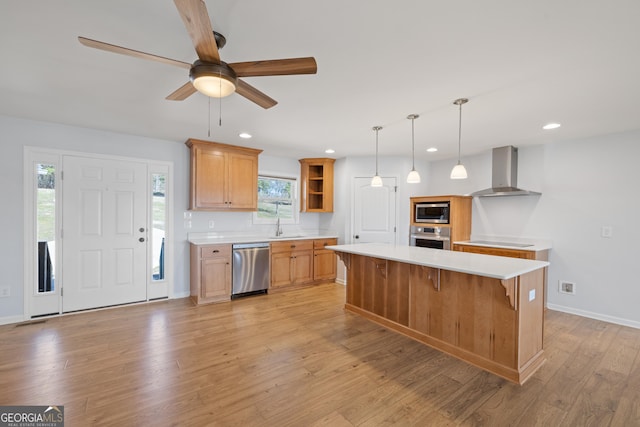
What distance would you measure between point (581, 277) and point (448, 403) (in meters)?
3.15

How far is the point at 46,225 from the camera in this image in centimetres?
338

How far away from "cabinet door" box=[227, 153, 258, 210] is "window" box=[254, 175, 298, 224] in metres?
0.49

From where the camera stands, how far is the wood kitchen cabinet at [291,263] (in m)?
4.57

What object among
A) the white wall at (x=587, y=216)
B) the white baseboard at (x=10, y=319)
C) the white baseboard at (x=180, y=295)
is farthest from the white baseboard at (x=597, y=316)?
the white baseboard at (x=10, y=319)

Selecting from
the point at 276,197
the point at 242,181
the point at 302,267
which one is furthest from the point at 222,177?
the point at 302,267

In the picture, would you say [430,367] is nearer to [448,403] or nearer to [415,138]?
[448,403]

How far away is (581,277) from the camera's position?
3705 millimetres

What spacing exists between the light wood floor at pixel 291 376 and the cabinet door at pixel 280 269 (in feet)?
4.06

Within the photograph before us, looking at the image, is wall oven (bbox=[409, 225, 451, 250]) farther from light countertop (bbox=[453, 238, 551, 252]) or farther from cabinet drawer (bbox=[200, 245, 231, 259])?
cabinet drawer (bbox=[200, 245, 231, 259])

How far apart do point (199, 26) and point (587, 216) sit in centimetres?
480

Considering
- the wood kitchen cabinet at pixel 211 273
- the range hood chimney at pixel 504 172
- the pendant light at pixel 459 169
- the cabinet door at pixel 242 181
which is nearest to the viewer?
the pendant light at pixel 459 169

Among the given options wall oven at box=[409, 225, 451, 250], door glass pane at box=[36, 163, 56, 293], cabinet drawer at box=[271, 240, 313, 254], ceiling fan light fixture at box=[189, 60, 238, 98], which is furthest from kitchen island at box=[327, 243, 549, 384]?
door glass pane at box=[36, 163, 56, 293]

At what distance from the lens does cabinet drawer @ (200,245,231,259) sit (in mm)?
3912

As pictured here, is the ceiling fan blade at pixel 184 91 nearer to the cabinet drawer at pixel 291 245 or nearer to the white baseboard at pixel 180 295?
the cabinet drawer at pixel 291 245
